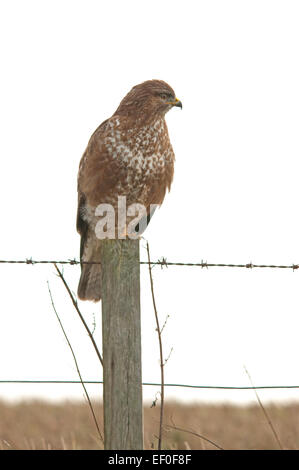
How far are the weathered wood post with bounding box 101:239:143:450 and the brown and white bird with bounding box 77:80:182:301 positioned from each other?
266 centimetres

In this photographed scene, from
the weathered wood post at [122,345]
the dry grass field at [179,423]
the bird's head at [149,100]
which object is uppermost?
the bird's head at [149,100]

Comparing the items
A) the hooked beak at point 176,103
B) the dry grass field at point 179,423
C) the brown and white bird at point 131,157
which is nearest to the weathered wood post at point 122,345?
the brown and white bird at point 131,157

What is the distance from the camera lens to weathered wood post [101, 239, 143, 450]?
3.40m

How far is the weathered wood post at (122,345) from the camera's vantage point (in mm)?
3400

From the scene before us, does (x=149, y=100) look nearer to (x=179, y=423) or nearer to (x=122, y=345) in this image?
(x=122, y=345)

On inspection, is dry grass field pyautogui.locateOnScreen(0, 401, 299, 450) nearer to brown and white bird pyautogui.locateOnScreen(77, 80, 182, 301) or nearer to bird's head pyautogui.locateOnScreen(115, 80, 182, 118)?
brown and white bird pyautogui.locateOnScreen(77, 80, 182, 301)

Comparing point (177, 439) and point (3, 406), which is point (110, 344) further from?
point (3, 406)

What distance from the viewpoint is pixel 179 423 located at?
11477 millimetres

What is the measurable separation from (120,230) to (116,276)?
303 centimetres

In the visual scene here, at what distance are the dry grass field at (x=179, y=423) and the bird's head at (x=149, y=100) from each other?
4721mm

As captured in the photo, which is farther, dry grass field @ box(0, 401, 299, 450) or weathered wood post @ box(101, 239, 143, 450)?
dry grass field @ box(0, 401, 299, 450)

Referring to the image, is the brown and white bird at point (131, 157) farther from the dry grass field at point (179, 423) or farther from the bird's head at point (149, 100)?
the dry grass field at point (179, 423)

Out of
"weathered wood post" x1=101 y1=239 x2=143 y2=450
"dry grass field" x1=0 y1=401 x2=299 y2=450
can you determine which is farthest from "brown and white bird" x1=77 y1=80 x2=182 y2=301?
"dry grass field" x1=0 y1=401 x2=299 y2=450

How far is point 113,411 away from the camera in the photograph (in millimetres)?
3434
